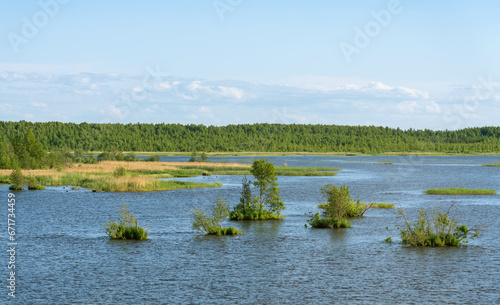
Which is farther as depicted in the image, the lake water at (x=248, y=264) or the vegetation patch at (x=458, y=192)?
the vegetation patch at (x=458, y=192)

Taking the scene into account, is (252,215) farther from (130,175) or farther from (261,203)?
(130,175)

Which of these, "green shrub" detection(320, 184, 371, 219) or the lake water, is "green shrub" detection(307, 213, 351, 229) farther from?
the lake water

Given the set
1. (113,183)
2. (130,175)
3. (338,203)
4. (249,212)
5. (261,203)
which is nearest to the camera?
(338,203)

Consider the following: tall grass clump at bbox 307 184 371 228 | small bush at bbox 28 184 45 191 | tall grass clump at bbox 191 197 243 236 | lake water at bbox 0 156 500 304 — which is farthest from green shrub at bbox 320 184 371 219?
small bush at bbox 28 184 45 191

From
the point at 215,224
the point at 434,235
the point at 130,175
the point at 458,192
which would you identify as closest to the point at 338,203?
the point at 434,235

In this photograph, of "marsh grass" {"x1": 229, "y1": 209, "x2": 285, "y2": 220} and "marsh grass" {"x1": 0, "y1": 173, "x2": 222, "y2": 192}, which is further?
"marsh grass" {"x1": 0, "y1": 173, "x2": 222, "y2": 192}

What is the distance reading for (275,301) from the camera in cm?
2402

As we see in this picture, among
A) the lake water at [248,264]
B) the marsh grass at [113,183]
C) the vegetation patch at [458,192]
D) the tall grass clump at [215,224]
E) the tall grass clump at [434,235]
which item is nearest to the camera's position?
the lake water at [248,264]

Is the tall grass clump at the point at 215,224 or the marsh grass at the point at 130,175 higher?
the marsh grass at the point at 130,175

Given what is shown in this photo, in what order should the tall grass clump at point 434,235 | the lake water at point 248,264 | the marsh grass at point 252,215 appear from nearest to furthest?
the lake water at point 248,264 → the tall grass clump at point 434,235 → the marsh grass at point 252,215

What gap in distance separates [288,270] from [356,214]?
21674 mm

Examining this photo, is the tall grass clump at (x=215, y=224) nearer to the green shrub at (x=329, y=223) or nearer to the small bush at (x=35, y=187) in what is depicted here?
the green shrub at (x=329, y=223)

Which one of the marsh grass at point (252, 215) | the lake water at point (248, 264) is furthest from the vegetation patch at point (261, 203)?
the lake water at point (248, 264)

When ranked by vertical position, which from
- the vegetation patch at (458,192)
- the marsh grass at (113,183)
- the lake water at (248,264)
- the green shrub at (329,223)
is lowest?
the lake water at (248,264)
